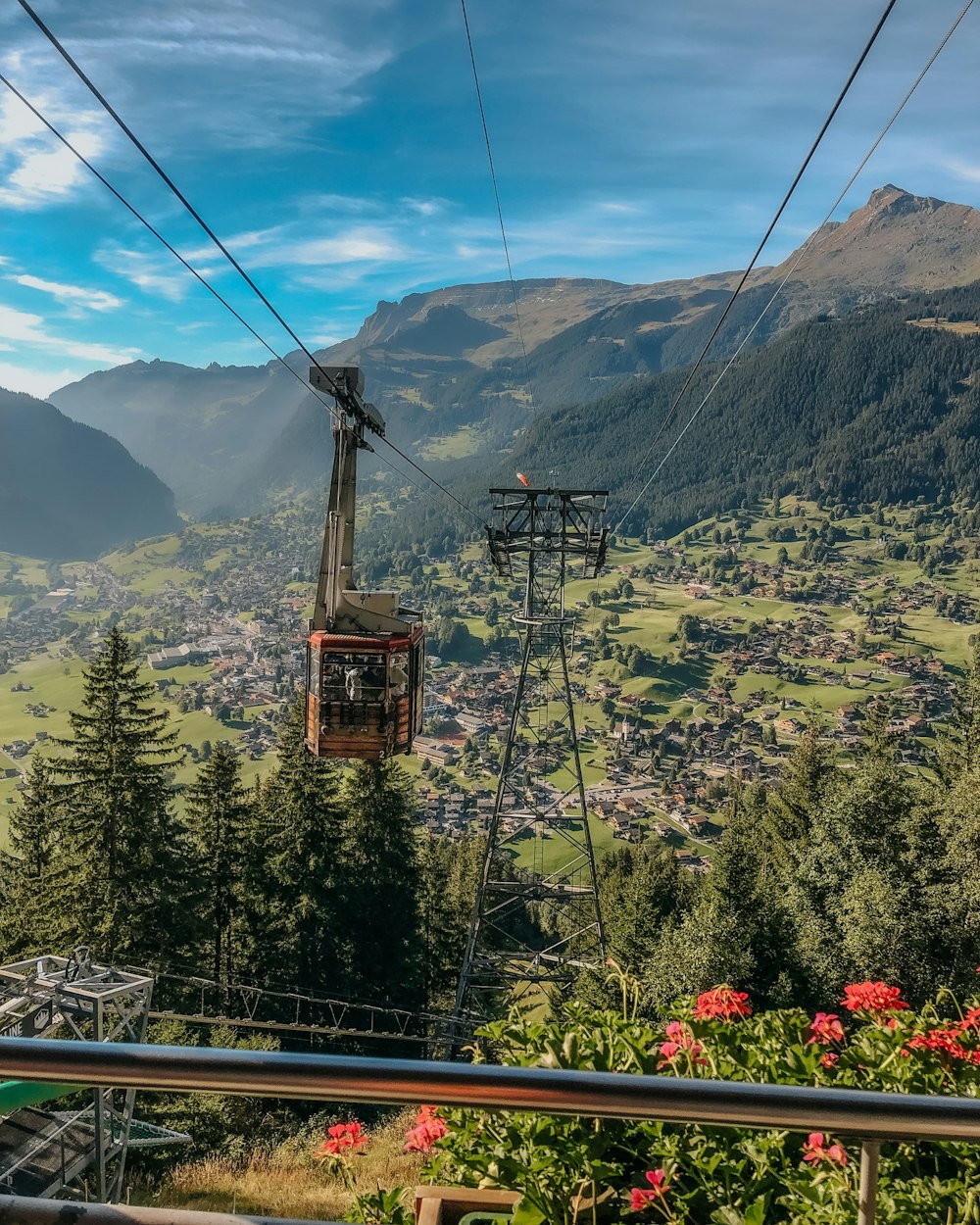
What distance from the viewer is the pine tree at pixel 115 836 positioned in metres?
13.6

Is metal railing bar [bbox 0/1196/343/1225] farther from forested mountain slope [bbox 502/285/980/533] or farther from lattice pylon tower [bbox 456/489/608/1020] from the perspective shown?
forested mountain slope [bbox 502/285/980/533]

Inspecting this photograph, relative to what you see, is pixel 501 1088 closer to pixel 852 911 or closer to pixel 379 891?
pixel 852 911

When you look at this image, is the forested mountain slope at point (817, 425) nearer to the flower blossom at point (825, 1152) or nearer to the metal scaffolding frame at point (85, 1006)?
the metal scaffolding frame at point (85, 1006)

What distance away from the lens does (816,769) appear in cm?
2223

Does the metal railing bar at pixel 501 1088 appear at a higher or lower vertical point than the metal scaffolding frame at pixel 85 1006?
higher

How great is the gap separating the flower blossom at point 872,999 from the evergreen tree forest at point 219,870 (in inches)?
433

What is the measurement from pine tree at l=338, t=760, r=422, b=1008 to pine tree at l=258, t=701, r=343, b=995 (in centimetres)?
45

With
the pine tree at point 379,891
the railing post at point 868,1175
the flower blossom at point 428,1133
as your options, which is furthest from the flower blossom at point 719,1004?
the pine tree at point 379,891

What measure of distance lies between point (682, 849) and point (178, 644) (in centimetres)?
8931

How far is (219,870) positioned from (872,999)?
16.5 meters

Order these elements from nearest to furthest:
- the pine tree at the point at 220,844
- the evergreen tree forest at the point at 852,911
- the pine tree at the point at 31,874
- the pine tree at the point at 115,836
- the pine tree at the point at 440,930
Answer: the evergreen tree forest at the point at 852,911
the pine tree at the point at 115,836
the pine tree at the point at 31,874
the pine tree at the point at 220,844
the pine tree at the point at 440,930

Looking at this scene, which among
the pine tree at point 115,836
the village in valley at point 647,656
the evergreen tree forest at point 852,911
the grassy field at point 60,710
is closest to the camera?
the evergreen tree forest at point 852,911

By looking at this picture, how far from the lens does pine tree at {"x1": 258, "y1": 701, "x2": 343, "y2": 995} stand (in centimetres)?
1742

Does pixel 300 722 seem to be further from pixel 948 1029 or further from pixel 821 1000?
pixel 948 1029
